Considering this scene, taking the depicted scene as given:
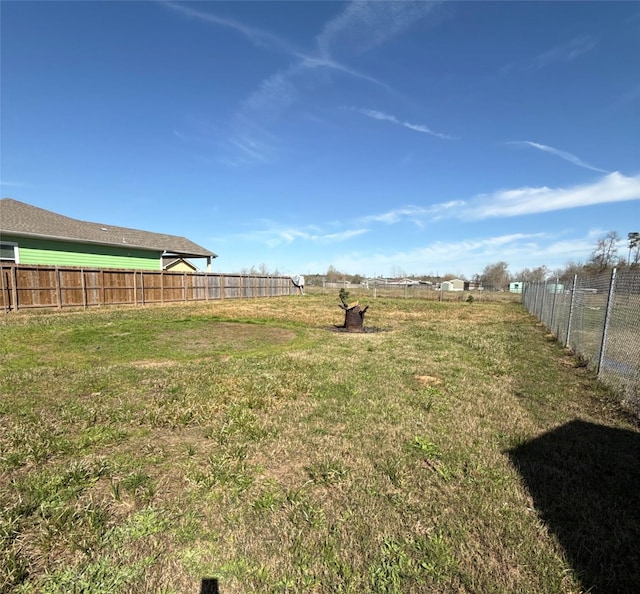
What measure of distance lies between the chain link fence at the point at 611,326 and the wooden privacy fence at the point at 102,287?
57.1 feet

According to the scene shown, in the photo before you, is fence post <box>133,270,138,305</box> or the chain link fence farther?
fence post <box>133,270,138,305</box>

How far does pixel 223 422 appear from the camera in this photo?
3.44 m

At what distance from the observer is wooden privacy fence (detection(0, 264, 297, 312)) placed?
1255 cm

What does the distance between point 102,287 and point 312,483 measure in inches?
645

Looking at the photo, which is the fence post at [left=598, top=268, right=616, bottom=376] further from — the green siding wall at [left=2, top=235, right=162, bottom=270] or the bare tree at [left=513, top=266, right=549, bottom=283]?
the bare tree at [left=513, top=266, right=549, bottom=283]

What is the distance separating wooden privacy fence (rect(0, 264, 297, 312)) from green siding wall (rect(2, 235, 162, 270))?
108 inches

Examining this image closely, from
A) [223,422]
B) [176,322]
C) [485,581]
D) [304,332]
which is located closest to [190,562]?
[485,581]

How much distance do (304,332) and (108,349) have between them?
481cm

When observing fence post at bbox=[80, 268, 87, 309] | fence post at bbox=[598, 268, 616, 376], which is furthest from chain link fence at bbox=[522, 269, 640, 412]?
fence post at bbox=[80, 268, 87, 309]

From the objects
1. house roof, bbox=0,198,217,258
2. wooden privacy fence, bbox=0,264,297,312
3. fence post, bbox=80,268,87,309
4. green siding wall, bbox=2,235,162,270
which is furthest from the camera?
green siding wall, bbox=2,235,162,270

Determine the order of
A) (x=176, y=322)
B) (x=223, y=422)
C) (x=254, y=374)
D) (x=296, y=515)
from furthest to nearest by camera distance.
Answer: (x=176, y=322) < (x=254, y=374) < (x=223, y=422) < (x=296, y=515)

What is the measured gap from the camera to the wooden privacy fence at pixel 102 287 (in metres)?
12.6

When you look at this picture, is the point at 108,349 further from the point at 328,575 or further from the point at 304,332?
the point at 328,575

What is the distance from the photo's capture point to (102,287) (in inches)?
602
